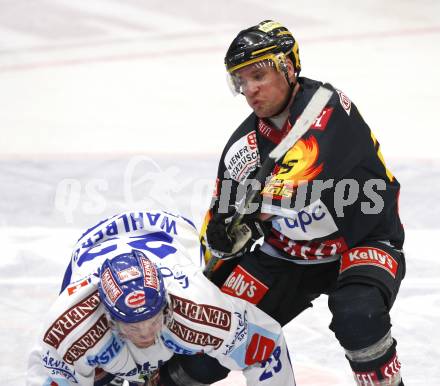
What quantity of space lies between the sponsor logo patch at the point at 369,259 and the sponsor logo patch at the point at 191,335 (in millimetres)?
601

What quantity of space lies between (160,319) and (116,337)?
21 centimetres

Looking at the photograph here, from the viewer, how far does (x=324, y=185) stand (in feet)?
12.5

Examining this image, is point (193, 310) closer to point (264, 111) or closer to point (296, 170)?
point (296, 170)

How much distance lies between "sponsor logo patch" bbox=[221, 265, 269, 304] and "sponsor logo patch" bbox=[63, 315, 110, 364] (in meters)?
0.72

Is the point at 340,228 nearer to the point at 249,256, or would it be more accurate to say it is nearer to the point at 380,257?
the point at 380,257

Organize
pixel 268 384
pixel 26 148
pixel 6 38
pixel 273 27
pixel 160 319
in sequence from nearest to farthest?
1. pixel 160 319
2. pixel 268 384
3. pixel 273 27
4. pixel 26 148
5. pixel 6 38

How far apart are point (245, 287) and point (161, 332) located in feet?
1.95

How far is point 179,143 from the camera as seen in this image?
7.25 m

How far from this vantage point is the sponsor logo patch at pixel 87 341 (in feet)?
11.6

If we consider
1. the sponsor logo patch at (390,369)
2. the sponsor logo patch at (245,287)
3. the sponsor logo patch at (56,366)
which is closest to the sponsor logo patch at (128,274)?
the sponsor logo patch at (56,366)

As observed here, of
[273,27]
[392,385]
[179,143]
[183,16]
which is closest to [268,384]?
[392,385]

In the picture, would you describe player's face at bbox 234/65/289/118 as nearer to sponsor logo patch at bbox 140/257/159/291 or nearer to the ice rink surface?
sponsor logo patch at bbox 140/257/159/291

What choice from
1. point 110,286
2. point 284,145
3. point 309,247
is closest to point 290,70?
point 284,145

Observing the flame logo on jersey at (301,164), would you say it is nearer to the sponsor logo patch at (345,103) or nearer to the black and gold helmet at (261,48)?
the sponsor logo patch at (345,103)
